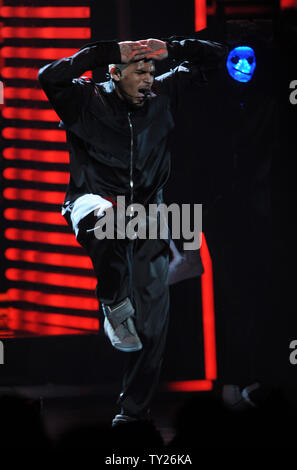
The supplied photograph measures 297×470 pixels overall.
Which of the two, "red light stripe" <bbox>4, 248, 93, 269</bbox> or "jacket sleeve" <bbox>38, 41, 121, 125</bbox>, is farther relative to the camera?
"red light stripe" <bbox>4, 248, 93, 269</bbox>

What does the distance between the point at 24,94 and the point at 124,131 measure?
77 centimetres

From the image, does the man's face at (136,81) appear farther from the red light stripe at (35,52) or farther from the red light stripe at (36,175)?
the red light stripe at (36,175)

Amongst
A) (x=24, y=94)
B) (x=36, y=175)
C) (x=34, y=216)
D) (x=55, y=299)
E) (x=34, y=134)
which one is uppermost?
(x=24, y=94)

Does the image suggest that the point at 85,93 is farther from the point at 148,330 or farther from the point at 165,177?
the point at 148,330

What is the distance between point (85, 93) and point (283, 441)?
182cm

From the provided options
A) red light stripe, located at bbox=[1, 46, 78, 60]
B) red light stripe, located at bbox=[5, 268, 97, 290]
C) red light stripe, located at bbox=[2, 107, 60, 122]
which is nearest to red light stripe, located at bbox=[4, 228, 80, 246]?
red light stripe, located at bbox=[5, 268, 97, 290]

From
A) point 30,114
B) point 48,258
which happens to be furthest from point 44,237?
point 30,114

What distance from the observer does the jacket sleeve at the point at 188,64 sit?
3.09m

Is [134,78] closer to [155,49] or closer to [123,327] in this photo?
[155,49]

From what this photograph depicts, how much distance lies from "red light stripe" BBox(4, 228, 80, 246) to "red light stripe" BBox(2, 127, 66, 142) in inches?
19.9

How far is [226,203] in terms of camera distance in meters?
3.67

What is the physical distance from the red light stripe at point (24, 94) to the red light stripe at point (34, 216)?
1.98ft

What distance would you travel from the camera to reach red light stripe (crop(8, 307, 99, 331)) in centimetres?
366

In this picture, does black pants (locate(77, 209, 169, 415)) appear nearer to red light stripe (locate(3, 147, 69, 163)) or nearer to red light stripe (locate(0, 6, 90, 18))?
red light stripe (locate(3, 147, 69, 163))
